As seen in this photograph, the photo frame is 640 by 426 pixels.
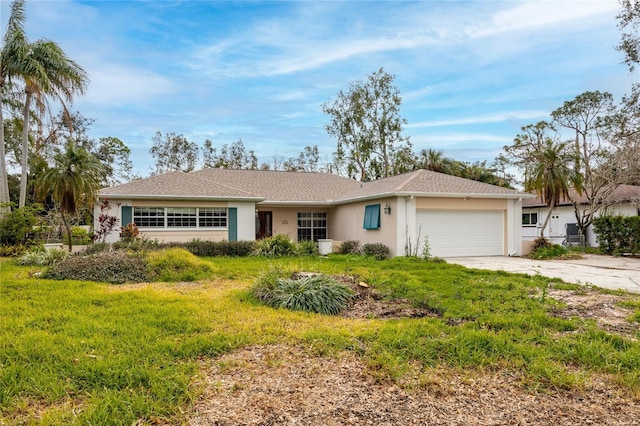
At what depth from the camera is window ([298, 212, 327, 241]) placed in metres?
21.4

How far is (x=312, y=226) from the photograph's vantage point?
21.7 meters

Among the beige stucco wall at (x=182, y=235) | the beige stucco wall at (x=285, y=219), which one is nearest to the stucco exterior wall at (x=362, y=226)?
the beige stucco wall at (x=285, y=219)

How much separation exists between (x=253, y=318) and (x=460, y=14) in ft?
32.9

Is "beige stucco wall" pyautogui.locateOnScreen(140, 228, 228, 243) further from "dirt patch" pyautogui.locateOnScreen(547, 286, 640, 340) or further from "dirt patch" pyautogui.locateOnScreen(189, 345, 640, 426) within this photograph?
"dirt patch" pyautogui.locateOnScreen(189, 345, 640, 426)

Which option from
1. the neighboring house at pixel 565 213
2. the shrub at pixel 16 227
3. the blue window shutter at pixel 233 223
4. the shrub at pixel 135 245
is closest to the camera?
the shrub at pixel 135 245

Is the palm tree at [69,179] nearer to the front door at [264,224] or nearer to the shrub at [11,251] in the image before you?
the shrub at [11,251]

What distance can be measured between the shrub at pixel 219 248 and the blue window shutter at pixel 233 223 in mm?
2186

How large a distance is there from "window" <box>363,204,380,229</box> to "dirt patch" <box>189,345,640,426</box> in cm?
1271

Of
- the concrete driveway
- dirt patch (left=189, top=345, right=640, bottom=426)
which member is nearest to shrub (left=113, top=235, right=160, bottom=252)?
dirt patch (left=189, top=345, right=640, bottom=426)

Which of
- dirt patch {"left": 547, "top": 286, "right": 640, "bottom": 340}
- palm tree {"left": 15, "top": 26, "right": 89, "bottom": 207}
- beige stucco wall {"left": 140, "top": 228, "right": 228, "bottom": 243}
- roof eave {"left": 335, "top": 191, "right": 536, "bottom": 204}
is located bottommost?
dirt patch {"left": 547, "top": 286, "right": 640, "bottom": 340}

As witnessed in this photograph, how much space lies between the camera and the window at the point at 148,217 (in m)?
16.9

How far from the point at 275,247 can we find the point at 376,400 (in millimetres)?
12318

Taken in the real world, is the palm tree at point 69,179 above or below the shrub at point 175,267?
above

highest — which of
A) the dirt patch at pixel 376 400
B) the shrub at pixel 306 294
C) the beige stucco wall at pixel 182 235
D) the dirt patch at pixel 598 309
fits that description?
the beige stucco wall at pixel 182 235
